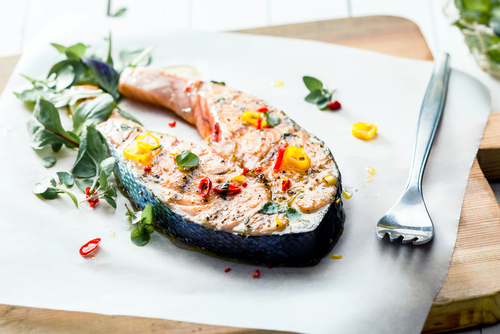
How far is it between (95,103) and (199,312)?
1872 mm

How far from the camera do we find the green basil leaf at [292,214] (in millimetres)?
2531

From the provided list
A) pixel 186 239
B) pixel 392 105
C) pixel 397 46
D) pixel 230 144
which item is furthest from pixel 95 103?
pixel 397 46

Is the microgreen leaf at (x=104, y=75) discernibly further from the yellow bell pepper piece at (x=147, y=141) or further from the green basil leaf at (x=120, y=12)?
the green basil leaf at (x=120, y=12)

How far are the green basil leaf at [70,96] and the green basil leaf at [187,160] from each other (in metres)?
1.32

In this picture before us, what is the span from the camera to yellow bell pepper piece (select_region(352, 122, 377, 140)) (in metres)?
3.46

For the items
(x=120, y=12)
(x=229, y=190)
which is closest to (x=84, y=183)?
(x=229, y=190)

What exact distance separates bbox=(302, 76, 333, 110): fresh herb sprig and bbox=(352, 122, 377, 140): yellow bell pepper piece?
0.35 metres

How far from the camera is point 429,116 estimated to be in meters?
3.51

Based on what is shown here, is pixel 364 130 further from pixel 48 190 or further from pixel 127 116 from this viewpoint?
pixel 48 190

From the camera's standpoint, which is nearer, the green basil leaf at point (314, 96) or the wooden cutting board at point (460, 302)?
the wooden cutting board at point (460, 302)

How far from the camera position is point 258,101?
3.44 metres

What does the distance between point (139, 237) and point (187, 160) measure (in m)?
0.56

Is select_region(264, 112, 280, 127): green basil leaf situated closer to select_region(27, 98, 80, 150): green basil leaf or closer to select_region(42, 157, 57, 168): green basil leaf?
select_region(27, 98, 80, 150): green basil leaf

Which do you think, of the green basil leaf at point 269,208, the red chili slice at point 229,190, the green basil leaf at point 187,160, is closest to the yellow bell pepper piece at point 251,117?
the green basil leaf at point 187,160
